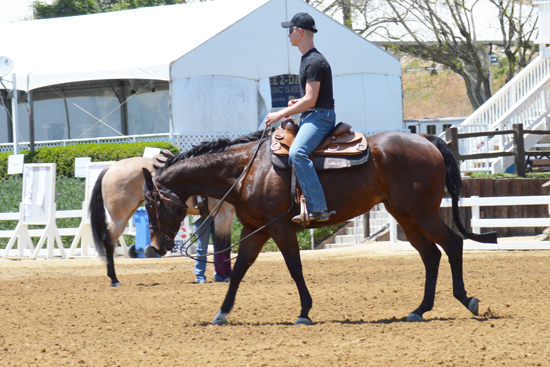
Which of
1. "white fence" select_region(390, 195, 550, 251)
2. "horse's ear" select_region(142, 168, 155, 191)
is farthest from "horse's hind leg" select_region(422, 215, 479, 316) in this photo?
"white fence" select_region(390, 195, 550, 251)

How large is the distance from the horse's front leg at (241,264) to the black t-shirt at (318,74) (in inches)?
53.1

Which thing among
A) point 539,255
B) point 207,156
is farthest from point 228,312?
point 539,255

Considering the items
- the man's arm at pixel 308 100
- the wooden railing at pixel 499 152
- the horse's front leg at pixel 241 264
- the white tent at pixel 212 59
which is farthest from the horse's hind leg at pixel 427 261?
→ the white tent at pixel 212 59

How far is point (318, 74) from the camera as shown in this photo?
6191 mm

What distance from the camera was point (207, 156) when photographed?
6750 millimetres

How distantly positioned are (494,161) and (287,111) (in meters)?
13.9

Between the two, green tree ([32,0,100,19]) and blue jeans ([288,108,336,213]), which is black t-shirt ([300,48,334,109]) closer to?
blue jeans ([288,108,336,213])

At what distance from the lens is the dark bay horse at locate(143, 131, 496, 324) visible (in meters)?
6.31

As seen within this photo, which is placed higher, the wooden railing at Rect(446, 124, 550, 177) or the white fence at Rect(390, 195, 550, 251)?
the wooden railing at Rect(446, 124, 550, 177)

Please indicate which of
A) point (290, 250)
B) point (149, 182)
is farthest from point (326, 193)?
point (149, 182)

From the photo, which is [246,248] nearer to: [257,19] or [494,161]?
[494,161]

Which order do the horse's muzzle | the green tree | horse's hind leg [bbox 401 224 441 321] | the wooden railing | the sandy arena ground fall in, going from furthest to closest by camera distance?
1. the green tree
2. the wooden railing
3. the horse's muzzle
4. horse's hind leg [bbox 401 224 441 321]
5. the sandy arena ground

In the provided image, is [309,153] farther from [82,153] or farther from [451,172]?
[82,153]

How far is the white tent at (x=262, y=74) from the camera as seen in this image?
880 inches
